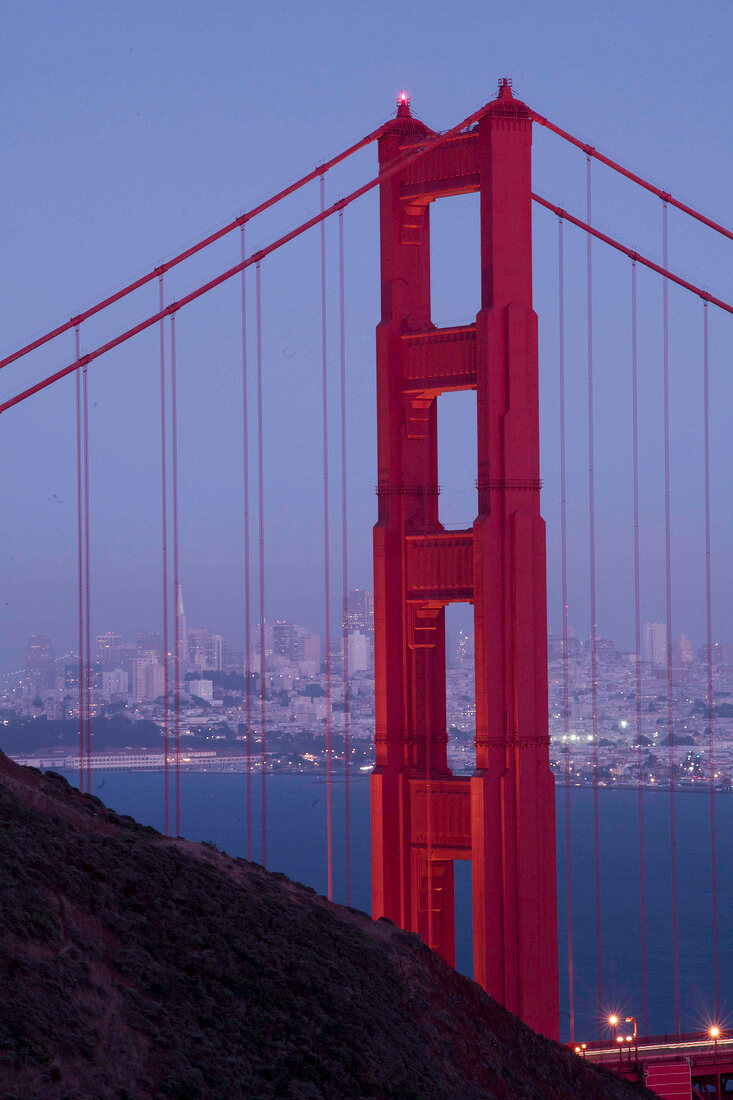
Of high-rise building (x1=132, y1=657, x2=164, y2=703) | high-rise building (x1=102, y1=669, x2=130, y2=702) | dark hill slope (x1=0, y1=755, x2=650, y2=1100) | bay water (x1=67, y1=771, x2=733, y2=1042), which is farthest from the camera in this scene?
high-rise building (x1=102, y1=669, x2=130, y2=702)

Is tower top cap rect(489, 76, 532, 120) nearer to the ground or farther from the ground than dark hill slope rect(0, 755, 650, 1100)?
farther from the ground

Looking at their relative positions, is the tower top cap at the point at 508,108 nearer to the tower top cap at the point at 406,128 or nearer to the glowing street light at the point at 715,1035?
the tower top cap at the point at 406,128

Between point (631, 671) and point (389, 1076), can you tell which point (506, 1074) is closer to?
point (389, 1076)

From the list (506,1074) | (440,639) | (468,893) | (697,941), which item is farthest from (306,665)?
(506,1074)

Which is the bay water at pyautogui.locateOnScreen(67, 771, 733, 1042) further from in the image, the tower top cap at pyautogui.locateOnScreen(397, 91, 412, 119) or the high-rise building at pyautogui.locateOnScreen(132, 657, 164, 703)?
the tower top cap at pyautogui.locateOnScreen(397, 91, 412, 119)

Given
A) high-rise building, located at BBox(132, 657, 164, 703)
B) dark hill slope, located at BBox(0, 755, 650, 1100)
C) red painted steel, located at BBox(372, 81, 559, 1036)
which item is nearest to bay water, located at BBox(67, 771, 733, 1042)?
high-rise building, located at BBox(132, 657, 164, 703)
